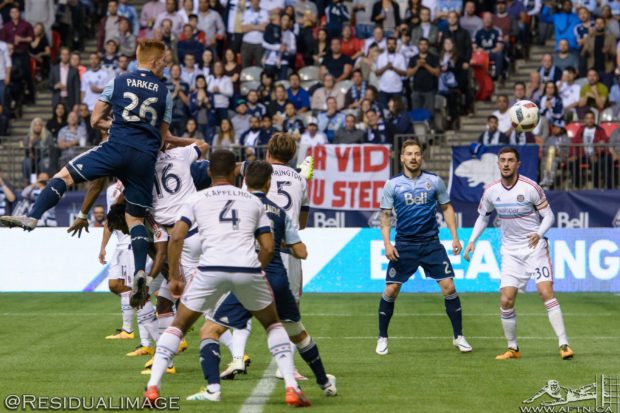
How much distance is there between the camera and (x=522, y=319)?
61.9 ft

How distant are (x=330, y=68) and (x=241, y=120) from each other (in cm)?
282

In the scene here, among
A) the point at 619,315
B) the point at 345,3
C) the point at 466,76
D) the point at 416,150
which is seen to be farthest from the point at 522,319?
the point at 345,3

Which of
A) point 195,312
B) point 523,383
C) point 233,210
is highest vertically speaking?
point 233,210

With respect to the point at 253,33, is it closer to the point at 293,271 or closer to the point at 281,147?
the point at 293,271

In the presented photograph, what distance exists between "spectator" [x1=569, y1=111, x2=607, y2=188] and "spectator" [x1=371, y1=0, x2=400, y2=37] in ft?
21.8

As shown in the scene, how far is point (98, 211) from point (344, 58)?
8.03m

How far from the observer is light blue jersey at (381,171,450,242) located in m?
14.6

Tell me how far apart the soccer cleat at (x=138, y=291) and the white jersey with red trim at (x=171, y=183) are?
1053mm

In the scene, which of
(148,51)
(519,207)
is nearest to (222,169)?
(148,51)

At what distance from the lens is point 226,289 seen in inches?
392

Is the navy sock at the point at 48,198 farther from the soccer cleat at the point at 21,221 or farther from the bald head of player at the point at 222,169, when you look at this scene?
the bald head of player at the point at 222,169

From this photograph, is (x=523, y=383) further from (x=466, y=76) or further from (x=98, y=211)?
(x=466, y=76)

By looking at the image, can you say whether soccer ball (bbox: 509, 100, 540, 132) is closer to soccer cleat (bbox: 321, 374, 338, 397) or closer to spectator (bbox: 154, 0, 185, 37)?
soccer cleat (bbox: 321, 374, 338, 397)

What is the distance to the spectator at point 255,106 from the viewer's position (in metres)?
28.5
